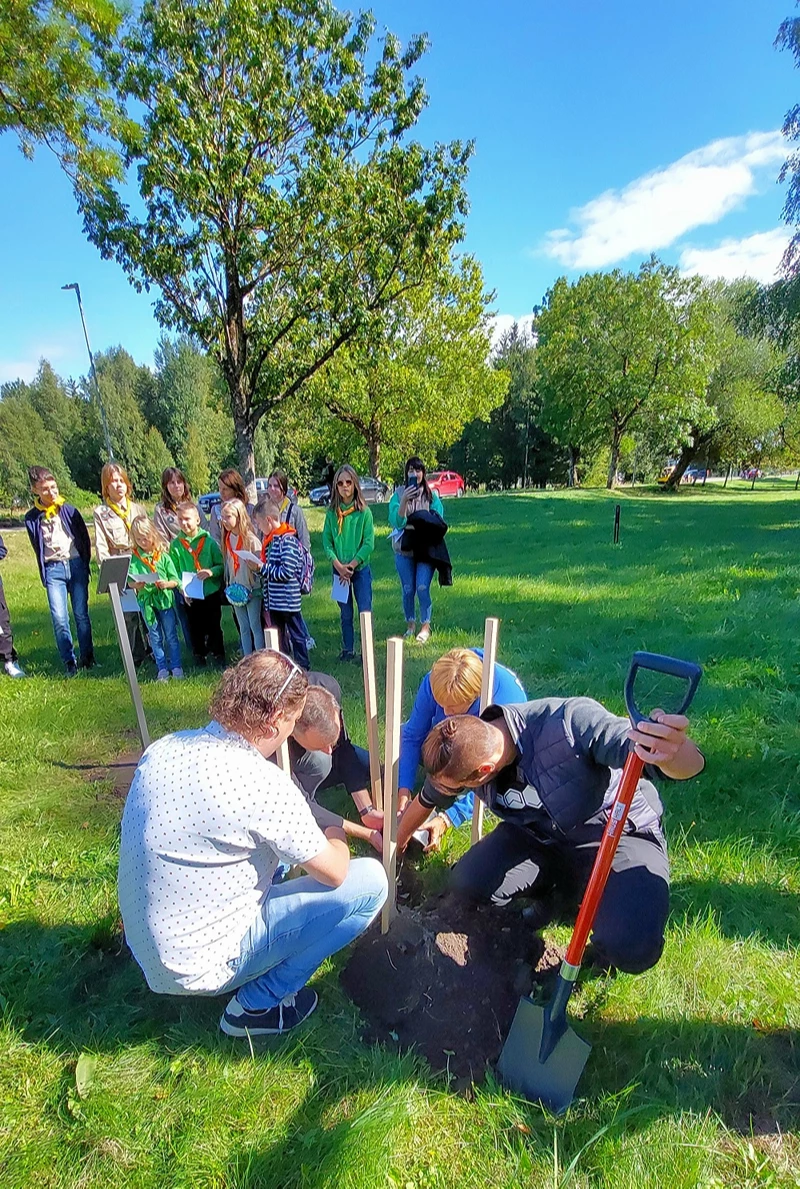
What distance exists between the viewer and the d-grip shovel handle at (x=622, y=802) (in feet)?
4.97

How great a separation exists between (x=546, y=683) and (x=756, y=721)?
1.54 meters

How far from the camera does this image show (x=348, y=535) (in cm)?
556

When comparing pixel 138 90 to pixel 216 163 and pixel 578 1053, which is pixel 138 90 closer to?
pixel 216 163

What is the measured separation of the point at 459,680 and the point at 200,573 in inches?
146

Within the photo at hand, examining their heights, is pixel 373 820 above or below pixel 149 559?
below

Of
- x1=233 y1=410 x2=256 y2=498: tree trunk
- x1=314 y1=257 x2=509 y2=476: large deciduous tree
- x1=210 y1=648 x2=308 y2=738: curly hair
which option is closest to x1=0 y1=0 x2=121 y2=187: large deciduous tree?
x1=233 y1=410 x2=256 y2=498: tree trunk

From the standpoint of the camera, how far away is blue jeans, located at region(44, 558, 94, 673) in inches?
212

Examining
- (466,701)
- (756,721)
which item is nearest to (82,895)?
(466,701)

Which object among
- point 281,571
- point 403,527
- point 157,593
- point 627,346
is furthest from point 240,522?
point 627,346

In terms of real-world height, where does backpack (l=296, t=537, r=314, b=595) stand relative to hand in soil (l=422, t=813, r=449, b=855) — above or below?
above

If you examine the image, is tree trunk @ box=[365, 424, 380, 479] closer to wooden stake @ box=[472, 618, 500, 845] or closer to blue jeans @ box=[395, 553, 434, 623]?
blue jeans @ box=[395, 553, 434, 623]

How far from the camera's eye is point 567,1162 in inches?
65.4

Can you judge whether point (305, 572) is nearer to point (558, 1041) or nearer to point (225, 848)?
point (225, 848)

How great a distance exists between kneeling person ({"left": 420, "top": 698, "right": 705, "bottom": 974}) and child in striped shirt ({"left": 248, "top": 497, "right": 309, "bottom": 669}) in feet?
9.95
